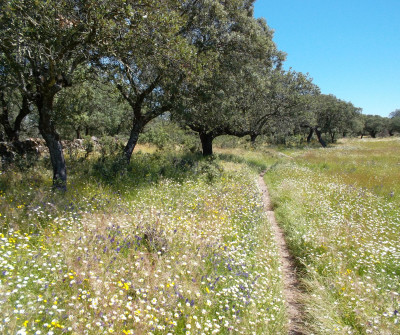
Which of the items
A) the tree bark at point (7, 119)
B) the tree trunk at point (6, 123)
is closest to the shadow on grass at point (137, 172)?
the tree bark at point (7, 119)

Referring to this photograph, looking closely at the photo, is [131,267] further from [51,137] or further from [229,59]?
[229,59]

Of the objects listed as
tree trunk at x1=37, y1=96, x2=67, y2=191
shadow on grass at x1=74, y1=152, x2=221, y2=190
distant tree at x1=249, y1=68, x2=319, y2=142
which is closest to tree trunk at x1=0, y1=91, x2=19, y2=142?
shadow on grass at x1=74, y1=152, x2=221, y2=190

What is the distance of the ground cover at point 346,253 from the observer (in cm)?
403

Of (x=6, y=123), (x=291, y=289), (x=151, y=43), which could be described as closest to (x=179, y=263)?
(x=291, y=289)

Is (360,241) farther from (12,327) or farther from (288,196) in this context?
(12,327)

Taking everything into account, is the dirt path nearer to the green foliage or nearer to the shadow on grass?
the shadow on grass

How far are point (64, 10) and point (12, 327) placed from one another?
24.9 ft

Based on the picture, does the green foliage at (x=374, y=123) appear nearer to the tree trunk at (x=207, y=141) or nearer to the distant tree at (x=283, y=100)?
the distant tree at (x=283, y=100)

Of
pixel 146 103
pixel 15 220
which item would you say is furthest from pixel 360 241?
pixel 146 103

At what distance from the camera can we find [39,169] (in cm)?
1070

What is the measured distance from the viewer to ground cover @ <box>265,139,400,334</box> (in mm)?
4027

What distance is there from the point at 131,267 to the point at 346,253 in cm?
530

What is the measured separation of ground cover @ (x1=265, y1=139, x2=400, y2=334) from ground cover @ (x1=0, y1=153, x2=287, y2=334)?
764mm

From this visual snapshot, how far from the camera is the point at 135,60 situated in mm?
8594
